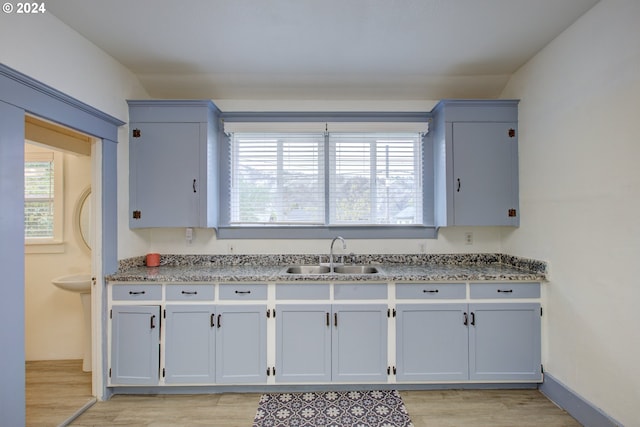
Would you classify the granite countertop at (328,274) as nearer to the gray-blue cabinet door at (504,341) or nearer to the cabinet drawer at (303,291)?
the cabinet drawer at (303,291)

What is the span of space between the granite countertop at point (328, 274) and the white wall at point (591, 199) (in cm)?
29

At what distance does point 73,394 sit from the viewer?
2492 mm

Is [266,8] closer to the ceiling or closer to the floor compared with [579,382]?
closer to the ceiling

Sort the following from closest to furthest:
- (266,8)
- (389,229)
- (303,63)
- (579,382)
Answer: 1. (266,8)
2. (579,382)
3. (303,63)
4. (389,229)

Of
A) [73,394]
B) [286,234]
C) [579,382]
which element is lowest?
[73,394]

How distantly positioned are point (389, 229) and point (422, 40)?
1.63 meters

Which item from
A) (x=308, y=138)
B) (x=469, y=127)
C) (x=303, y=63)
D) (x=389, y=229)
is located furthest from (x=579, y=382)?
(x=303, y=63)

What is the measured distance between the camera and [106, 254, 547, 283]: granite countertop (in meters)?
2.47

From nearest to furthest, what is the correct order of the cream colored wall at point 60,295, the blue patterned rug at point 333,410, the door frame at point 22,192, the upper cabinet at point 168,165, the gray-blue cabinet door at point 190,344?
the door frame at point 22,192 → the blue patterned rug at point 333,410 → the gray-blue cabinet door at point 190,344 → the upper cabinet at point 168,165 → the cream colored wall at point 60,295

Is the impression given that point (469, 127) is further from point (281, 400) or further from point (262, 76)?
point (281, 400)

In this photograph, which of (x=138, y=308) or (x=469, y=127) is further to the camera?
(x=469, y=127)

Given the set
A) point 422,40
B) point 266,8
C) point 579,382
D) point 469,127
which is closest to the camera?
point 266,8

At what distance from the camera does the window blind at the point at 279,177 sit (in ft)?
10.3

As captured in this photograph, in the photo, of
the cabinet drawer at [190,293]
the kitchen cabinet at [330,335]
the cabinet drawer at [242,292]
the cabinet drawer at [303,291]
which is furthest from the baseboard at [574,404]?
the cabinet drawer at [190,293]
